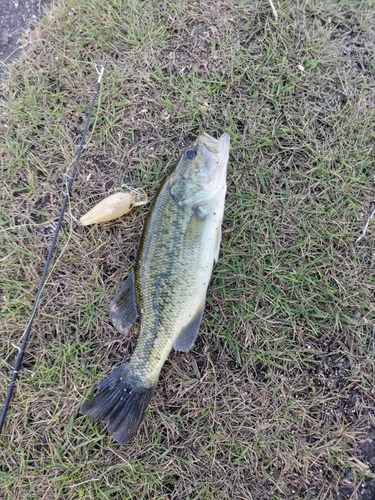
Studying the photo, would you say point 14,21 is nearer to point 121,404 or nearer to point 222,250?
point 222,250

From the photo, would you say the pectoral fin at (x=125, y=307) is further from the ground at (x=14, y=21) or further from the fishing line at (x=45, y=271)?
the ground at (x=14, y=21)

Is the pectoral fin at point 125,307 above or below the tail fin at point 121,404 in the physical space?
above

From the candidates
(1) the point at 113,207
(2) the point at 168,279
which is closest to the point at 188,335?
(2) the point at 168,279

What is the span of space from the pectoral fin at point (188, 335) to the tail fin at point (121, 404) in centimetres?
30

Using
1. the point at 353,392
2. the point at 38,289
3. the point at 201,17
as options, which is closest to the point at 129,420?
the point at 38,289

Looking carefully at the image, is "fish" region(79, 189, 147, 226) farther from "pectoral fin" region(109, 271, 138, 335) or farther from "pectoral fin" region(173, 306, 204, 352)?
"pectoral fin" region(173, 306, 204, 352)

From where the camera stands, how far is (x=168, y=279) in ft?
7.05

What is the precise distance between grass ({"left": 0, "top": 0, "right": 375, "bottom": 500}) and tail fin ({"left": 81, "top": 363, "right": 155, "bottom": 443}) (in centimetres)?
25

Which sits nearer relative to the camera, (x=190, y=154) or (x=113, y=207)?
(x=190, y=154)

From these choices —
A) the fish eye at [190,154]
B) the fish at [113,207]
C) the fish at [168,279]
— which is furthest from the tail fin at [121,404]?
the fish eye at [190,154]

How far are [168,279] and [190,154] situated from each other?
79cm

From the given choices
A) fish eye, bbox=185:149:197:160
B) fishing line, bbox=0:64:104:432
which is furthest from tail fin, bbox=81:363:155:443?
fish eye, bbox=185:149:197:160

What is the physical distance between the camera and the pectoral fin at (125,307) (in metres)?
2.26

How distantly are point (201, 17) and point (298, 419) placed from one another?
3008mm
